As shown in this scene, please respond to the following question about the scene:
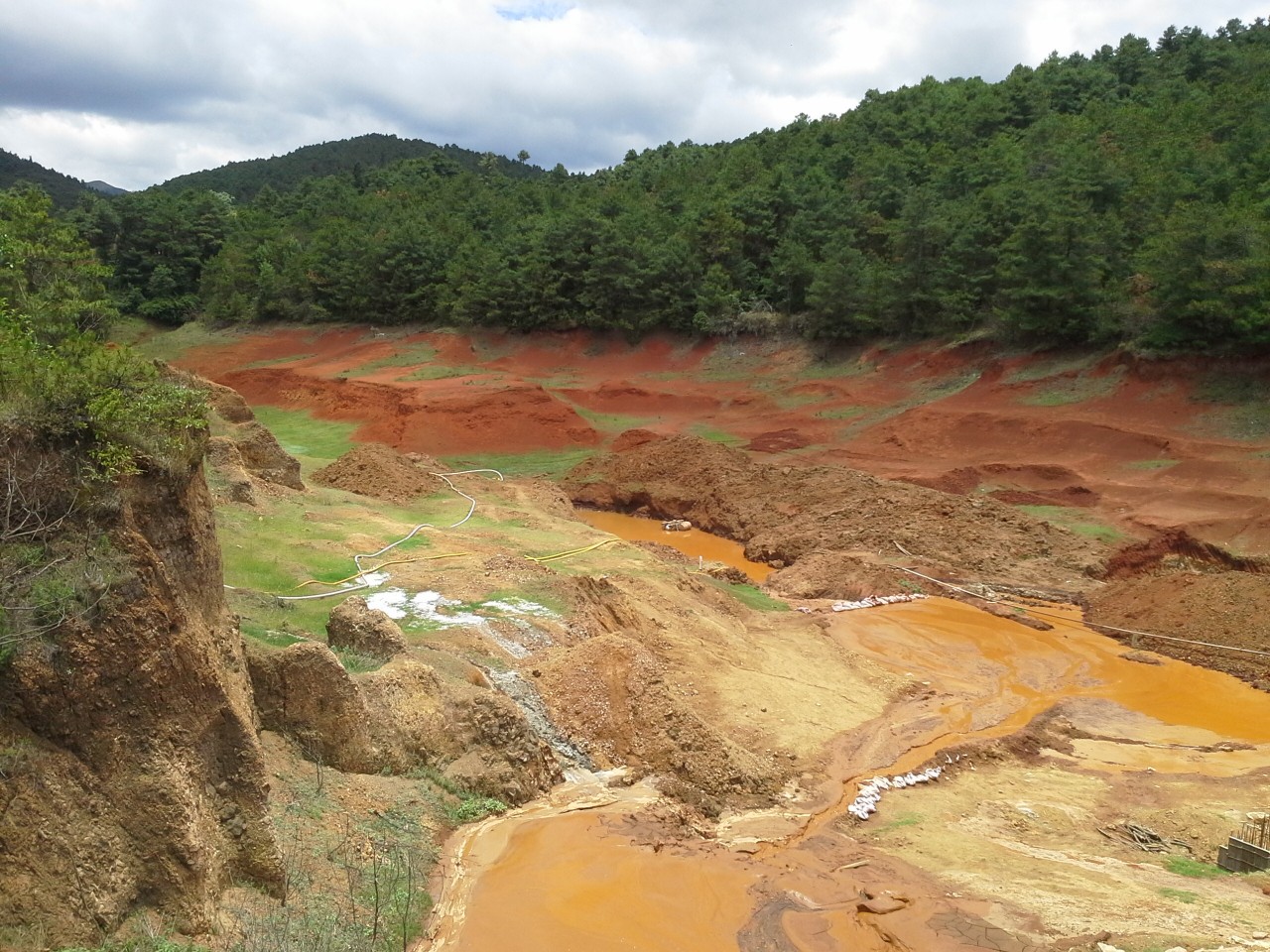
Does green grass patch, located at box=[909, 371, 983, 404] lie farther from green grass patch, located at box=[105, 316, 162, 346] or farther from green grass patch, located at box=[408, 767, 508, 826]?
green grass patch, located at box=[105, 316, 162, 346]

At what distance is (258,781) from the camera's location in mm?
7164

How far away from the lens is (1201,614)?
62.5ft

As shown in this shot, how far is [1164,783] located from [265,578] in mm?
13248

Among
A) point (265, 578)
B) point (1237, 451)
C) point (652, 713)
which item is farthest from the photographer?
point (1237, 451)

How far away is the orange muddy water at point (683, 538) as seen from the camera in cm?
2569

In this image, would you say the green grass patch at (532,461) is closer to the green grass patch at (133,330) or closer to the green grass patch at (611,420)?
the green grass patch at (611,420)

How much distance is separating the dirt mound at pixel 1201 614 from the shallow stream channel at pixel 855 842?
676 mm

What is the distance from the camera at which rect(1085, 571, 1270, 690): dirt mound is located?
17.9m

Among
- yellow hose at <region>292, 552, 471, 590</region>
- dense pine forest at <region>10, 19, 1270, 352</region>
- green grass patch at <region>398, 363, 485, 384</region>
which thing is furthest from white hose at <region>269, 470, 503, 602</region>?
dense pine forest at <region>10, 19, 1270, 352</region>

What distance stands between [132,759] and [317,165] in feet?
563

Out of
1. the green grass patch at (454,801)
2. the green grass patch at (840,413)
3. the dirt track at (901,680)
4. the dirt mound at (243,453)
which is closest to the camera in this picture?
the dirt track at (901,680)

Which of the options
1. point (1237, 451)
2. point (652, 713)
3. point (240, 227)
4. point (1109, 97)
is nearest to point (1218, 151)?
point (1237, 451)

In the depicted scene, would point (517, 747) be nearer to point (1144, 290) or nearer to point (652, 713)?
point (652, 713)

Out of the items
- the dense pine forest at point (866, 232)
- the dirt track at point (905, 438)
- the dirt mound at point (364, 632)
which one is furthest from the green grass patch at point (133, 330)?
the dirt mound at point (364, 632)
